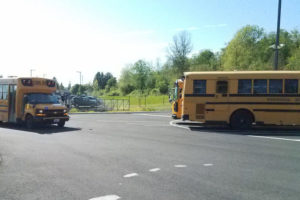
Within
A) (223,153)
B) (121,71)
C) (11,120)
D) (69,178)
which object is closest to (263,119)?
(223,153)

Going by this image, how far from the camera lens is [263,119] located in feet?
45.5

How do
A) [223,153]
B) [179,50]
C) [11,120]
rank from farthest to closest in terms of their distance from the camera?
1. [179,50]
2. [11,120]
3. [223,153]

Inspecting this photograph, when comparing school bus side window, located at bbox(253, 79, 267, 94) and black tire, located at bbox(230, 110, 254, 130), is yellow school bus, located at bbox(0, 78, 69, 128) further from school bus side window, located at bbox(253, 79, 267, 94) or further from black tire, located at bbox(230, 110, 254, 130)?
school bus side window, located at bbox(253, 79, 267, 94)

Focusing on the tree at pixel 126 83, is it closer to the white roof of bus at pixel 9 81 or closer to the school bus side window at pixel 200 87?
the white roof of bus at pixel 9 81

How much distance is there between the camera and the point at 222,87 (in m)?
14.4

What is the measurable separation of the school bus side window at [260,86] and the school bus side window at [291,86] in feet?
3.20

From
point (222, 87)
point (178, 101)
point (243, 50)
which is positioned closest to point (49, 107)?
point (178, 101)

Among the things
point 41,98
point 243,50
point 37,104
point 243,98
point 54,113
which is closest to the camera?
point 243,98

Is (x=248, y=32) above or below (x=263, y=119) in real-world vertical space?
above

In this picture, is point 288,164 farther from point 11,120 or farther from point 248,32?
point 248,32

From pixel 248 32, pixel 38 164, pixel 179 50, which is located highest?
pixel 248 32

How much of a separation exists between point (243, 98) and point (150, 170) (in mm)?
9106

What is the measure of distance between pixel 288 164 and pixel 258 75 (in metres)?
7.66

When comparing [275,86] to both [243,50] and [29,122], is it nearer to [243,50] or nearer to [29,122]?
[29,122]
